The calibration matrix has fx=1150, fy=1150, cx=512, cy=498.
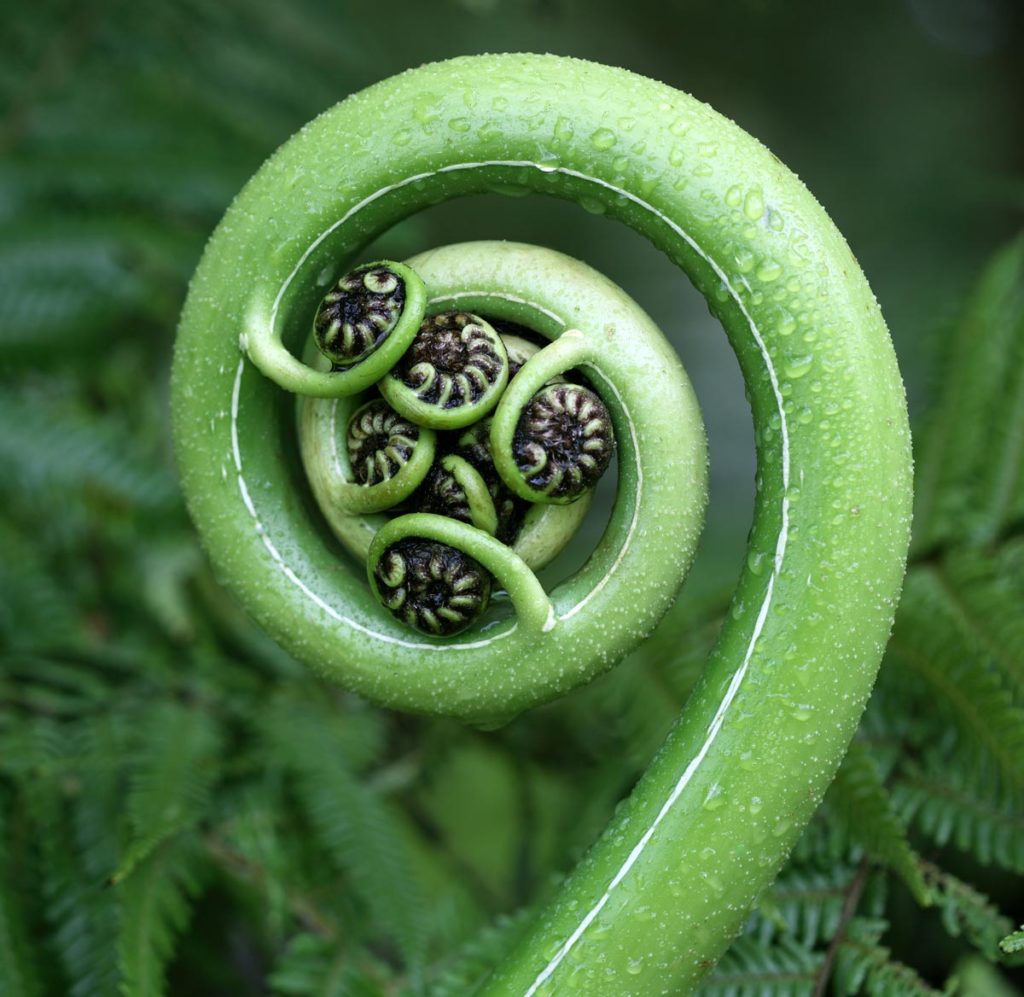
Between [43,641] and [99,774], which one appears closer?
[99,774]

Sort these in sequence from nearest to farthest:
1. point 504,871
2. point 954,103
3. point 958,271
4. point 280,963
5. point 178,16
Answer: point 280,963
point 504,871
point 178,16
point 958,271
point 954,103

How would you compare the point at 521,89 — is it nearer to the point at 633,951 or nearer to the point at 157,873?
the point at 633,951

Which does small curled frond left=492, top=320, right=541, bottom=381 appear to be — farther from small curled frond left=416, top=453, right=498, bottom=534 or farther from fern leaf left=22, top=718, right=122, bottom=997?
fern leaf left=22, top=718, right=122, bottom=997

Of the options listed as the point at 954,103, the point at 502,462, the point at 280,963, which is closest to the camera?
the point at 502,462

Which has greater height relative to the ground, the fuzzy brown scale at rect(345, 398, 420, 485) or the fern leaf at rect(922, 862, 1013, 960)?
the fern leaf at rect(922, 862, 1013, 960)

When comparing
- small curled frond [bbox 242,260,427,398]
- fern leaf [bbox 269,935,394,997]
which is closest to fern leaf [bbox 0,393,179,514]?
fern leaf [bbox 269,935,394,997]

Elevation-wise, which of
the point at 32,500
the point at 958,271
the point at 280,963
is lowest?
the point at 280,963

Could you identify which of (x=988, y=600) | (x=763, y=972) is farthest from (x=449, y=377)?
(x=988, y=600)

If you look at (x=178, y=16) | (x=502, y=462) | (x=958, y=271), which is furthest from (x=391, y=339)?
(x=958, y=271)

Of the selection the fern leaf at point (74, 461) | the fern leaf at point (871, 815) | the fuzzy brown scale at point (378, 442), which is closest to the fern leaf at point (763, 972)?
the fern leaf at point (871, 815)
